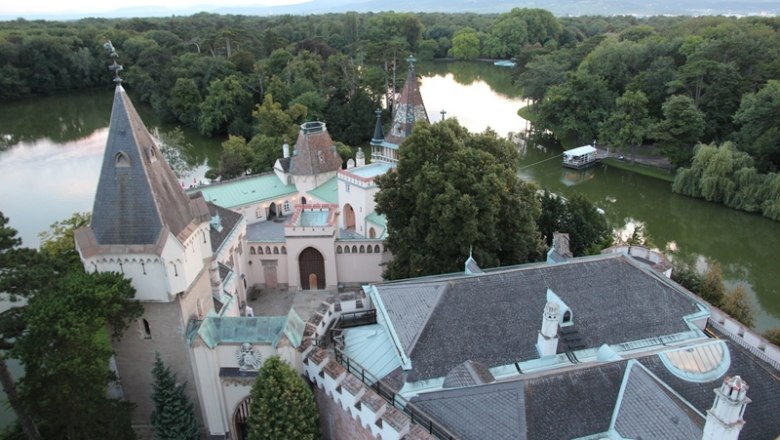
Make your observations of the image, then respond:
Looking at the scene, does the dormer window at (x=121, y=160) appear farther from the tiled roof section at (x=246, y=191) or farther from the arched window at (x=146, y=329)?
the tiled roof section at (x=246, y=191)

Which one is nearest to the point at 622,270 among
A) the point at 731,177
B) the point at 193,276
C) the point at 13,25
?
the point at 193,276

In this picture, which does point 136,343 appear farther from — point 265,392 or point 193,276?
point 265,392

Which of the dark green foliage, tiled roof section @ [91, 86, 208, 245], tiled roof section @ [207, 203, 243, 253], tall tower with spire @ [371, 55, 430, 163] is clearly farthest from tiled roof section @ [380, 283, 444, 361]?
tall tower with spire @ [371, 55, 430, 163]

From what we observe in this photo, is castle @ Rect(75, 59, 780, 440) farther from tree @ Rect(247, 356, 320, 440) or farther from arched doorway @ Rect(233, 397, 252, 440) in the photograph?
tree @ Rect(247, 356, 320, 440)

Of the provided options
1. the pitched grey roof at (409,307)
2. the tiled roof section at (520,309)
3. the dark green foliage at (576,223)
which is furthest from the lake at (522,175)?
the pitched grey roof at (409,307)

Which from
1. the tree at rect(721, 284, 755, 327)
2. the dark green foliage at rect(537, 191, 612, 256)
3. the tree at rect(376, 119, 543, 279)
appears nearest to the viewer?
the tree at rect(376, 119, 543, 279)

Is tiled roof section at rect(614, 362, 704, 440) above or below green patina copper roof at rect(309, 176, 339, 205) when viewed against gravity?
above
